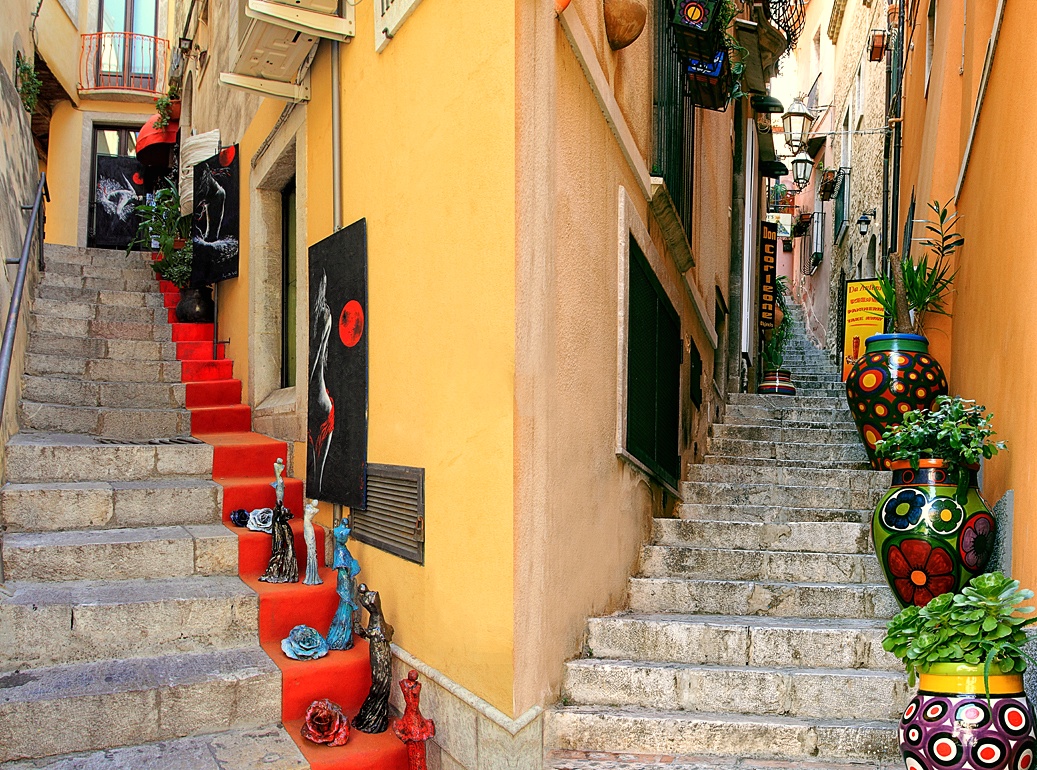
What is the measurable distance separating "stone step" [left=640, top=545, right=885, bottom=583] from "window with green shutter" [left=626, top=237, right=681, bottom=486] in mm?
560

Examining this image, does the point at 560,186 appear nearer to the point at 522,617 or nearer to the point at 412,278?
the point at 412,278

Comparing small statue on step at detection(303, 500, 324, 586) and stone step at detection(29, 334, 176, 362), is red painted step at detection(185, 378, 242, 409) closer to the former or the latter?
stone step at detection(29, 334, 176, 362)

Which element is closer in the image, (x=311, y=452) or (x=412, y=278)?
(x=412, y=278)

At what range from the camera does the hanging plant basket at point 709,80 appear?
650 cm

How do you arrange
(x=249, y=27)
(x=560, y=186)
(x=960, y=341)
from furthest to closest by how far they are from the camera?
(x=960, y=341), (x=249, y=27), (x=560, y=186)

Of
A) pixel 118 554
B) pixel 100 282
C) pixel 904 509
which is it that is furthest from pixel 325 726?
pixel 100 282

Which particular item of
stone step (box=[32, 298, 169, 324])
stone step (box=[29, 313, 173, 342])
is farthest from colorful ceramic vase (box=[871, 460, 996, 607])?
stone step (box=[32, 298, 169, 324])

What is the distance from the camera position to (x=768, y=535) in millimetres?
5727

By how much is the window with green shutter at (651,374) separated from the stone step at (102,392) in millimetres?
3990

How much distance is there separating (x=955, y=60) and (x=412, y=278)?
17.9ft

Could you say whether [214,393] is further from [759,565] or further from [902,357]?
[902,357]

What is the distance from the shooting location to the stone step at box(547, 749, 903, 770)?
3777mm

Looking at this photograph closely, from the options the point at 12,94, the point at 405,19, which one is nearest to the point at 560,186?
the point at 405,19

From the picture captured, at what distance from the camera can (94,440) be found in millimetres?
6219
